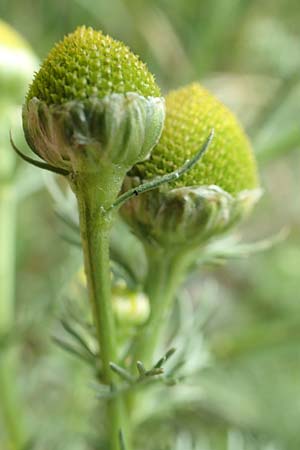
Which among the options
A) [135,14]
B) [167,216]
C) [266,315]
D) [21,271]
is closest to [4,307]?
[167,216]

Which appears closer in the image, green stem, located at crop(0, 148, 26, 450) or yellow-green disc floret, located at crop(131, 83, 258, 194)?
yellow-green disc floret, located at crop(131, 83, 258, 194)

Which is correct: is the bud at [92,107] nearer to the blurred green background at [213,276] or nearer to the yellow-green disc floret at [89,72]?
the yellow-green disc floret at [89,72]

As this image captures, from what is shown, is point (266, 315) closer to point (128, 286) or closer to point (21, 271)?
point (21, 271)

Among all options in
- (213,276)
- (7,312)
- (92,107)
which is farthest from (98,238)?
(213,276)

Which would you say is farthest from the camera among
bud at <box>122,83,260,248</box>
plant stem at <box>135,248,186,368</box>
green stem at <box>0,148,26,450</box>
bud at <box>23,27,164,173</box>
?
green stem at <box>0,148,26,450</box>

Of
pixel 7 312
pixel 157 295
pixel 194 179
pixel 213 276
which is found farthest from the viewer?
pixel 213 276

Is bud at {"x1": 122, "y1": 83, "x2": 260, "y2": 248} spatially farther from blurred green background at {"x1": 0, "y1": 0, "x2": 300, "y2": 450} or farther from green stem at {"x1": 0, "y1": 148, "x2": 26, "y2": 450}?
green stem at {"x1": 0, "y1": 148, "x2": 26, "y2": 450}

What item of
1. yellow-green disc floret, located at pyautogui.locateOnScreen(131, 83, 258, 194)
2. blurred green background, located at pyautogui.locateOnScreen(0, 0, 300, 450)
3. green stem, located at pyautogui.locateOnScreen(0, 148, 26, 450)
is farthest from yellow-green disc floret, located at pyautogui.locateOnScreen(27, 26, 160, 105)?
green stem, located at pyautogui.locateOnScreen(0, 148, 26, 450)

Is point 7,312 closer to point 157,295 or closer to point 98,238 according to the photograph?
point 157,295
